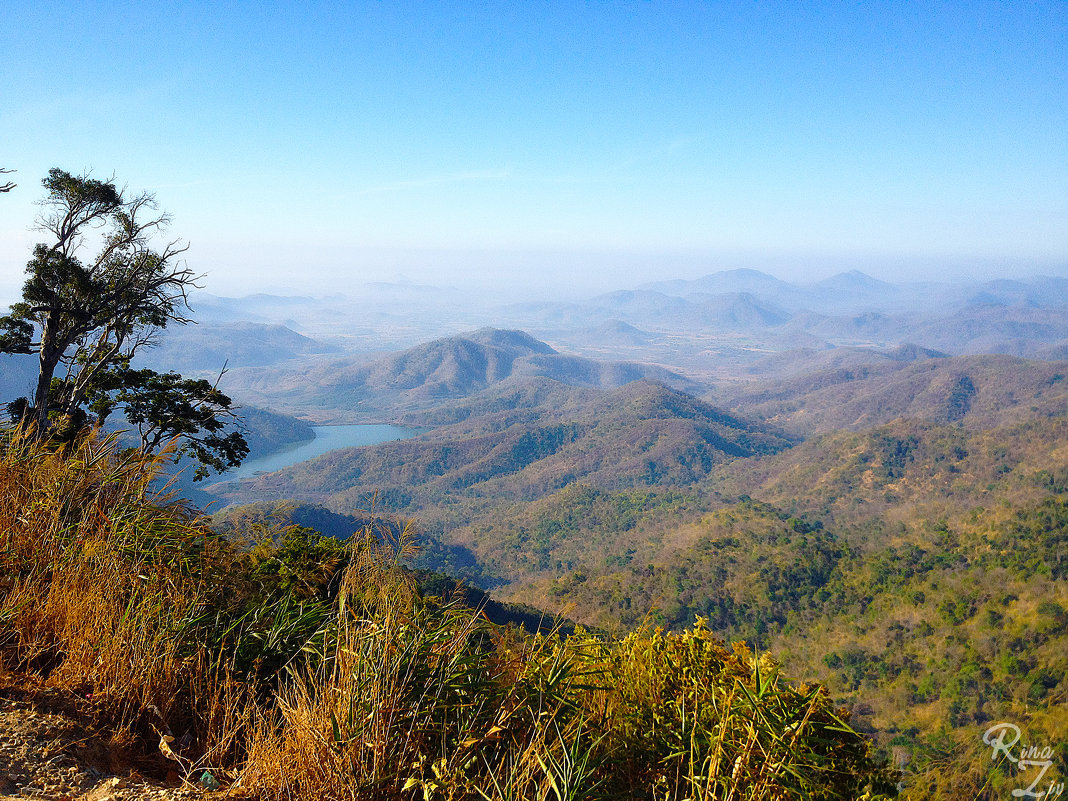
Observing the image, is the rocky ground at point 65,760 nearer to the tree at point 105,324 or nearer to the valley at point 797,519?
the valley at point 797,519

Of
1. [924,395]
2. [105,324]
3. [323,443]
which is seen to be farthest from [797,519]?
[323,443]

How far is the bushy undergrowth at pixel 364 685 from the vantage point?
230 centimetres

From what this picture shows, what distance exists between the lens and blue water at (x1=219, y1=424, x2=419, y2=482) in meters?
124

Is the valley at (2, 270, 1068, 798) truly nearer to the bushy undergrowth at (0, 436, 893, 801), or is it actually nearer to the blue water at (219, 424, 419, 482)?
the bushy undergrowth at (0, 436, 893, 801)

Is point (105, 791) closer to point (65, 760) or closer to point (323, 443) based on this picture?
point (65, 760)

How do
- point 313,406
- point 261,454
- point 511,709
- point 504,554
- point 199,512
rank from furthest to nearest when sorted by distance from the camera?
point 313,406 → point 261,454 → point 504,554 → point 199,512 → point 511,709

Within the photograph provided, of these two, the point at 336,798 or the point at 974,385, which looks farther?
the point at 974,385

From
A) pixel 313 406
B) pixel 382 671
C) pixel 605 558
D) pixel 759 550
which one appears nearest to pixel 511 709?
pixel 382 671

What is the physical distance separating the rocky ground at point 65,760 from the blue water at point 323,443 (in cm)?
12445

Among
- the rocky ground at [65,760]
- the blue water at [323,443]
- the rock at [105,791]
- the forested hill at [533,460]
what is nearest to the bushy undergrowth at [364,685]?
the rocky ground at [65,760]

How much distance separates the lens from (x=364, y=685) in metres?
2.39

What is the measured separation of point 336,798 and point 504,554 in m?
71.9

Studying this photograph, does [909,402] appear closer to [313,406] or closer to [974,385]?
[974,385]

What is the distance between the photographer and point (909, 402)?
13512 centimetres
